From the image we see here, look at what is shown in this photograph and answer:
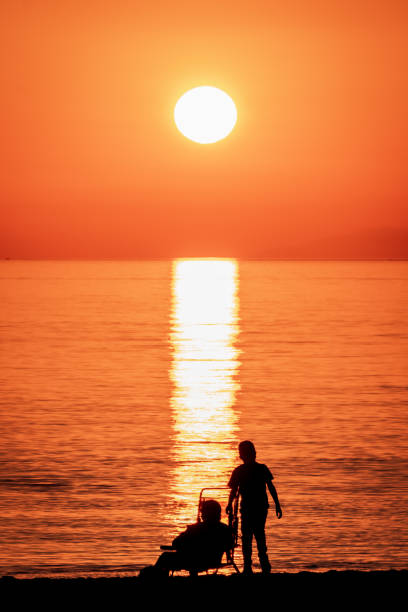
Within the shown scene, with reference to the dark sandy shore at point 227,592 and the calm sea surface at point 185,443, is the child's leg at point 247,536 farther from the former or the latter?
the calm sea surface at point 185,443

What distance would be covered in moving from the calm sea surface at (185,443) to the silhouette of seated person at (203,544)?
18.9 ft

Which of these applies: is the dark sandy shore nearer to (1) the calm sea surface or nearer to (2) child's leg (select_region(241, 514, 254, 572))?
(2) child's leg (select_region(241, 514, 254, 572))

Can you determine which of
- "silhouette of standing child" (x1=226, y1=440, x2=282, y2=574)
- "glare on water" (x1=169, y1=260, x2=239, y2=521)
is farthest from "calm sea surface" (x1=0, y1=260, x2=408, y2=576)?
"silhouette of standing child" (x1=226, y1=440, x2=282, y2=574)

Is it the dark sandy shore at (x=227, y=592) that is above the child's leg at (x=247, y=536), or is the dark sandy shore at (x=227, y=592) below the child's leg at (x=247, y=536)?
below

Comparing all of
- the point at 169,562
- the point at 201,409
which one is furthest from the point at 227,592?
the point at 201,409

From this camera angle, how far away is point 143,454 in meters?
26.2

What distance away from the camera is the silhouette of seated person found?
34.6ft

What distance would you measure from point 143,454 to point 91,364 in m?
26.0

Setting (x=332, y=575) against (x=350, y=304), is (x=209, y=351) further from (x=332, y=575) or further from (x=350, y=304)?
(x=350, y=304)

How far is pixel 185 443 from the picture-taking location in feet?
91.7

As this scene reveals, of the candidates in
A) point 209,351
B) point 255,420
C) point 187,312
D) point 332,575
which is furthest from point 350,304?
point 332,575

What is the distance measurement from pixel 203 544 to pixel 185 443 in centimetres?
1734

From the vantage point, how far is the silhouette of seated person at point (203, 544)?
10.6 metres

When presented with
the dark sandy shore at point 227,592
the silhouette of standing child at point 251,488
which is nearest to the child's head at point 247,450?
the silhouette of standing child at point 251,488
